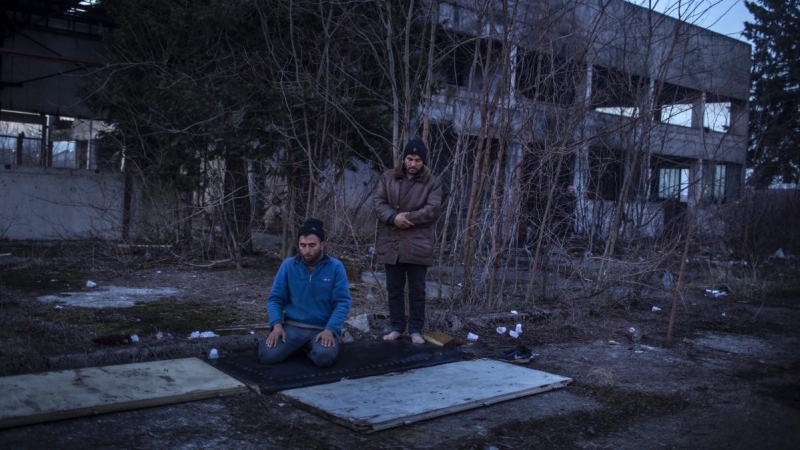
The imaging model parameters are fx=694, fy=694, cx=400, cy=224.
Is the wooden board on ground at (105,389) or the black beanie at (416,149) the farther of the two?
the black beanie at (416,149)

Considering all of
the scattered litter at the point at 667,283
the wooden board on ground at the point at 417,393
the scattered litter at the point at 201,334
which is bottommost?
the wooden board on ground at the point at 417,393

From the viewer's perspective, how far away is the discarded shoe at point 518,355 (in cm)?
640

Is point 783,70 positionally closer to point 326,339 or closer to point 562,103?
point 562,103

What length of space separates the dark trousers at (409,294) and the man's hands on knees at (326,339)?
4.56 feet

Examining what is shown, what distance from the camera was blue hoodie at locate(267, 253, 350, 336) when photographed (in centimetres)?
581

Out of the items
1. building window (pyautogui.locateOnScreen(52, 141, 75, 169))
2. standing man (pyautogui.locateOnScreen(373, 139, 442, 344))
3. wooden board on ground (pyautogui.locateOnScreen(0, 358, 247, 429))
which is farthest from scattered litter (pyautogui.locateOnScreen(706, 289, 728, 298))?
building window (pyautogui.locateOnScreen(52, 141, 75, 169))

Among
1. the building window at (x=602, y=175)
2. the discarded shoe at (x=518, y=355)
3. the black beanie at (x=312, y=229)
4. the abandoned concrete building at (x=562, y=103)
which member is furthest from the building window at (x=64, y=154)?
the discarded shoe at (x=518, y=355)

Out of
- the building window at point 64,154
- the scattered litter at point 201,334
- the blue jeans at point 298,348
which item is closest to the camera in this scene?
the blue jeans at point 298,348

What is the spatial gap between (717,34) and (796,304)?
448 cm

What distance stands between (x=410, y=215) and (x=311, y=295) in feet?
4.49

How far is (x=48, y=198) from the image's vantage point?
15.3 meters

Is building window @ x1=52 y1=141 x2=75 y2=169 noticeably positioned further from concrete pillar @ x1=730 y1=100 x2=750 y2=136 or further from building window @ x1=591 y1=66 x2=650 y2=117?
concrete pillar @ x1=730 y1=100 x2=750 y2=136

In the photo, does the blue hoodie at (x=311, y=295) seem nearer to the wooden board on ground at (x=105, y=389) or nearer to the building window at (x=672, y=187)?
the wooden board on ground at (x=105, y=389)

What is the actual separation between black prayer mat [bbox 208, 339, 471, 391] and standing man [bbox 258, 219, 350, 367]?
14cm
